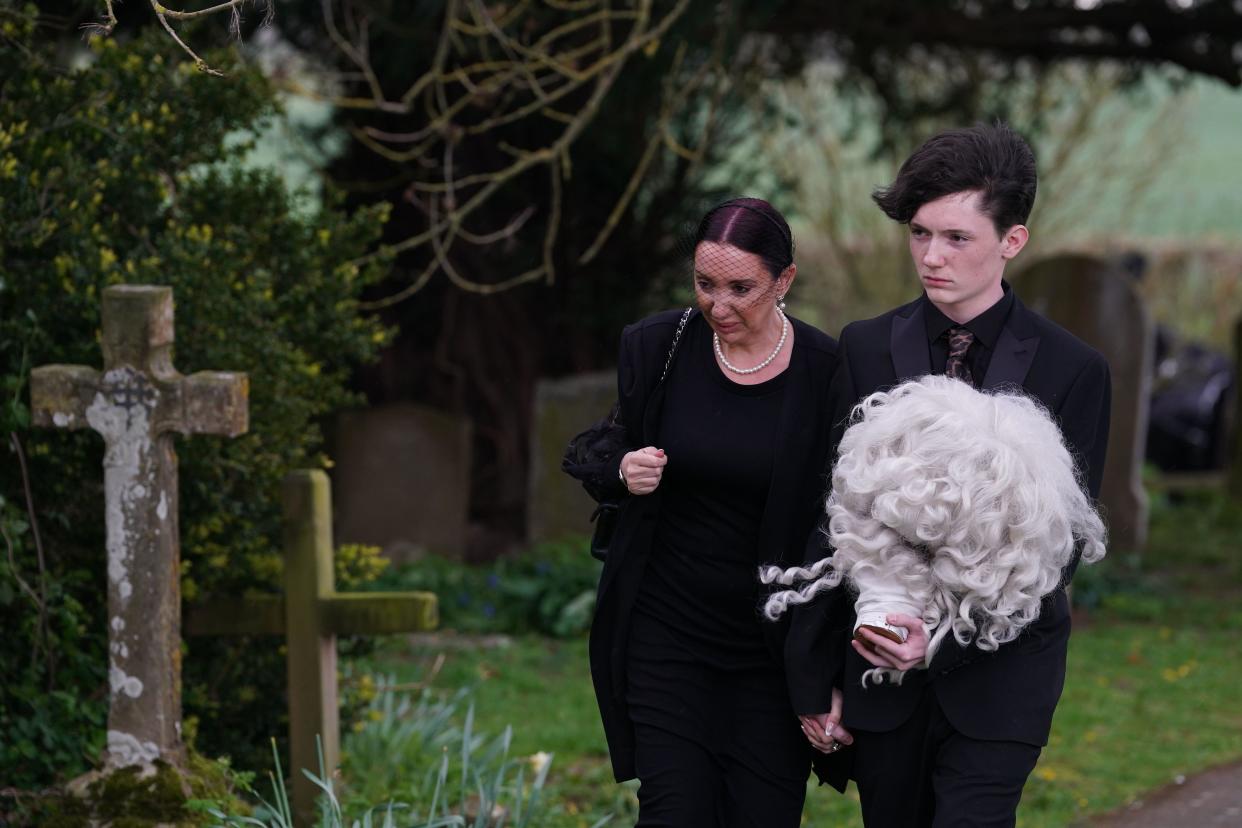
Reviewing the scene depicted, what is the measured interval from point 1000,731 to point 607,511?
3.72 feet

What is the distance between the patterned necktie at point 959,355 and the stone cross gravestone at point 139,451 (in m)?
2.01

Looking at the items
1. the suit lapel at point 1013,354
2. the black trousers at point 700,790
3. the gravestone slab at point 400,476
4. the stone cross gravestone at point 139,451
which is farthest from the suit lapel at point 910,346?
the gravestone slab at point 400,476

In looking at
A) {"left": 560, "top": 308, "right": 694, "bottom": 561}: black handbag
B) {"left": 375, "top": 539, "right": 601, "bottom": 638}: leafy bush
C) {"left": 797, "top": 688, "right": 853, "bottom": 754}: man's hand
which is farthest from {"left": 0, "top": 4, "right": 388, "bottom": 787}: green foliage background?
{"left": 375, "top": 539, "right": 601, "bottom": 638}: leafy bush

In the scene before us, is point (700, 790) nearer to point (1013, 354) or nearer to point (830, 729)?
point (830, 729)

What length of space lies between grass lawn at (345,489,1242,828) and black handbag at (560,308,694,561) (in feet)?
5.65

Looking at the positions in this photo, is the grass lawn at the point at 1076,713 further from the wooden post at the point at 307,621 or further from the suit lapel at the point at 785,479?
the suit lapel at the point at 785,479

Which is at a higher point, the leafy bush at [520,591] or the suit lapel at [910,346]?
the suit lapel at [910,346]

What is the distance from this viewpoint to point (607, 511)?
4.00m

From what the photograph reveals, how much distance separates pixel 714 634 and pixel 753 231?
0.96 meters

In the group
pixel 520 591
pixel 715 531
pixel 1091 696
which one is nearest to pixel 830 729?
pixel 715 531

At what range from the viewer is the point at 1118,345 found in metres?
10.9

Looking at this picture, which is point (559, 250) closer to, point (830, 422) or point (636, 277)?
point (636, 277)

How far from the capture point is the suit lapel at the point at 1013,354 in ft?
11.1

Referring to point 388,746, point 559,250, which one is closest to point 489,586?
point 559,250
